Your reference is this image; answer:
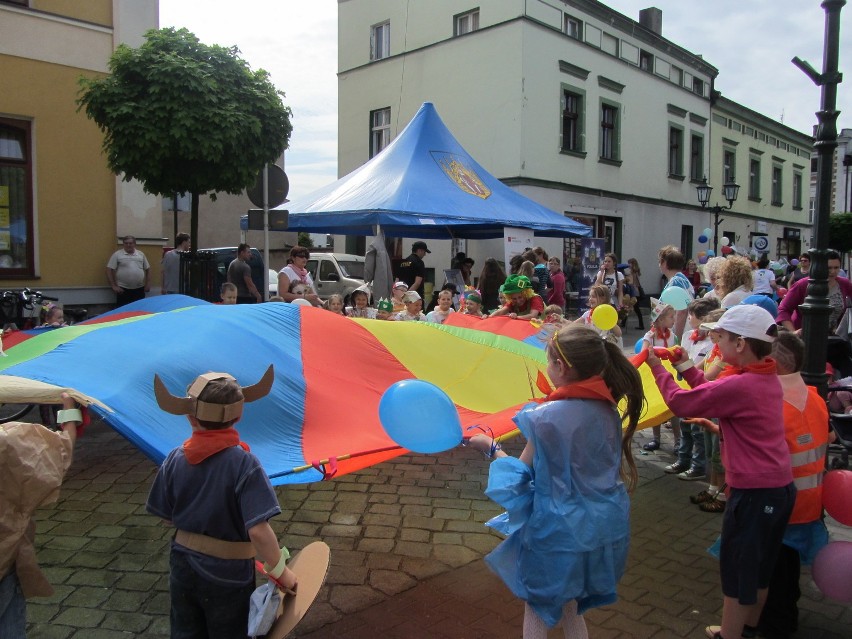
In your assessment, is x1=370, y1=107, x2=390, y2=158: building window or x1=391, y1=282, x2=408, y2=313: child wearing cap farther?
x1=370, y1=107, x2=390, y2=158: building window

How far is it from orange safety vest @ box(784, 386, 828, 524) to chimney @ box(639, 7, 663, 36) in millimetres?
26808

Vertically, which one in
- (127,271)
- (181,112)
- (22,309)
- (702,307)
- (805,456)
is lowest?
(805,456)

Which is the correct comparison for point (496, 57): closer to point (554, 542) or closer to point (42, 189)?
point (42, 189)

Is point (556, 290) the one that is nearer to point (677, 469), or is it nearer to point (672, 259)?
point (672, 259)

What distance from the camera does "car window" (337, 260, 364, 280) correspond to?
17.2 metres

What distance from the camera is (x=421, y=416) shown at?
2938 mm

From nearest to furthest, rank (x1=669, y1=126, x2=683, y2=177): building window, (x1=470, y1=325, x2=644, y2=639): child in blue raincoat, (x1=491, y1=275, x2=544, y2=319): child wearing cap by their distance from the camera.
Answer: (x1=470, y1=325, x2=644, y2=639): child in blue raincoat < (x1=491, y1=275, x2=544, y2=319): child wearing cap < (x1=669, y1=126, x2=683, y2=177): building window

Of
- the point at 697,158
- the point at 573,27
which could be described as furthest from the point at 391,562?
the point at 697,158

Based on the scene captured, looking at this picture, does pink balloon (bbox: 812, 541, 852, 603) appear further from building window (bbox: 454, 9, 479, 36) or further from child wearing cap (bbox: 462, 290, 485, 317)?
building window (bbox: 454, 9, 479, 36)

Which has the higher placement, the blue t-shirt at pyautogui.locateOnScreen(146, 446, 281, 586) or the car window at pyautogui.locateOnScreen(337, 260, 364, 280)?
the car window at pyautogui.locateOnScreen(337, 260, 364, 280)

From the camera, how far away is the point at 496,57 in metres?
19.4

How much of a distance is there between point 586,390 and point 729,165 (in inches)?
1222

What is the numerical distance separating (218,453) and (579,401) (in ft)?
4.27

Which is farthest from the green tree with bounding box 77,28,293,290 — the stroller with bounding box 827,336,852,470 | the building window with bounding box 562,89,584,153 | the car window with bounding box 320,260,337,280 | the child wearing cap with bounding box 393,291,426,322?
the building window with bounding box 562,89,584,153
